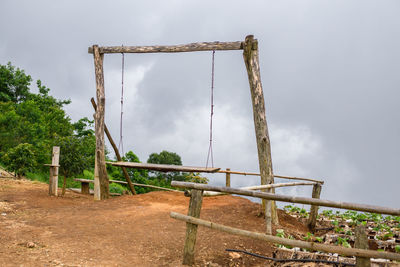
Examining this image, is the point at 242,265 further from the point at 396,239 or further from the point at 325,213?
the point at 325,213

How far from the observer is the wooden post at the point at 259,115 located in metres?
6.45

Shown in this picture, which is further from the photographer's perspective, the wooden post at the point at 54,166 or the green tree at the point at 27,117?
the green tree at the point at 27,117

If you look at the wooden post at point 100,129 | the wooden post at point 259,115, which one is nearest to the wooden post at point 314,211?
the wooden post at point 259,115

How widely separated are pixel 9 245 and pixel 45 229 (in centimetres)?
84

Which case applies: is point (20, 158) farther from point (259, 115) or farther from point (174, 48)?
point (259, 115)

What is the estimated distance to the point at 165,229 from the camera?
5.45m

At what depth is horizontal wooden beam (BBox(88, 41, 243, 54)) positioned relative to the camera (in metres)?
6.87

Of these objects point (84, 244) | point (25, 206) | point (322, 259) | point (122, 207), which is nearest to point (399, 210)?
point (322, 259)

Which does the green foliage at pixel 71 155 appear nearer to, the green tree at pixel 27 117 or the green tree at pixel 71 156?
the green tree at pixel 71 156

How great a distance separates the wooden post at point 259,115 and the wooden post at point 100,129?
358 centimetres

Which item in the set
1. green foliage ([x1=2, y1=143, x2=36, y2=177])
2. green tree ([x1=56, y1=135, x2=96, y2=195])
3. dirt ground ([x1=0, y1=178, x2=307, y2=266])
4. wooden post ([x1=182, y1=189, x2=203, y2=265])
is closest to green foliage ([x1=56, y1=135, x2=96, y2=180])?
green tree ([x1=56, y1=135, x2=96, y2=195])

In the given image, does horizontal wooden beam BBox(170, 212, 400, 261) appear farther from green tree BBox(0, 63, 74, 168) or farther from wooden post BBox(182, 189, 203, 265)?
green tree BBox(0, 63, 74, 168)

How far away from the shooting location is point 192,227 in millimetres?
A: 4133

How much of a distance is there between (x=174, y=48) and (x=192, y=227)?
4.38 metres
